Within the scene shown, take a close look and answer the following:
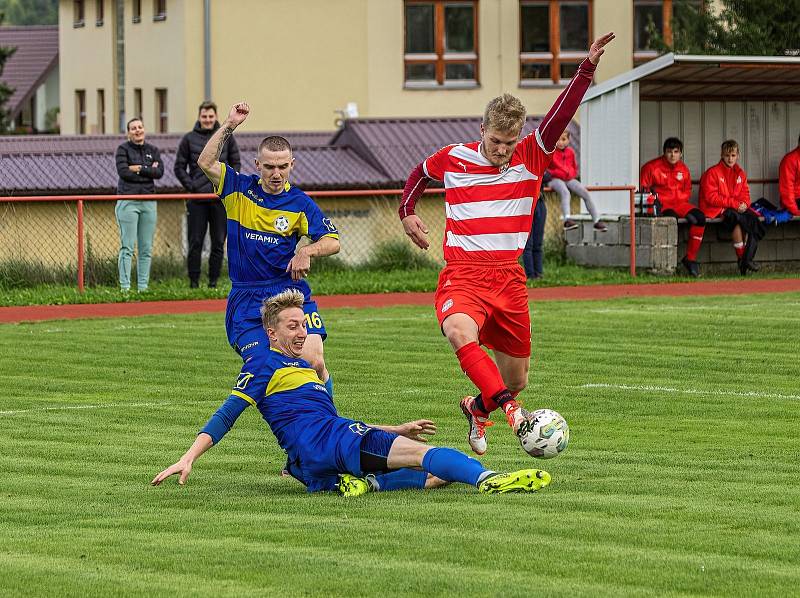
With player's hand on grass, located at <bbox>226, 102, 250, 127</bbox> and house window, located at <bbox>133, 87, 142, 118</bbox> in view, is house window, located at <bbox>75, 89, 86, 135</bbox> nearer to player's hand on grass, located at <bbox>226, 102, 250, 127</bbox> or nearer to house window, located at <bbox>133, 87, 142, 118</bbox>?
house window, located at <bbox>133, 87, 142, 118</bbox>

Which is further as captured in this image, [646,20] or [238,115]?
[646,20]

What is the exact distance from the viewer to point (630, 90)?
25.9 metres

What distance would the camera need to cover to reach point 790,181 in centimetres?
2670

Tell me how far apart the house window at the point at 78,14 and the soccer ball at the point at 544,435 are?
155 ft

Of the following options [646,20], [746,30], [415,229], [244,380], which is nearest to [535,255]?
[746,30]

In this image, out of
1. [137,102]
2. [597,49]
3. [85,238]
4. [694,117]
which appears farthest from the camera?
[137,102]

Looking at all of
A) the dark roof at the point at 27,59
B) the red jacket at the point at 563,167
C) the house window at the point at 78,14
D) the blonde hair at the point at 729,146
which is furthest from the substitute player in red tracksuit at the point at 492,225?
the dark roof at the point at 27,59

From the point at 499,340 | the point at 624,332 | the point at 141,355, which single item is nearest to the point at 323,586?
the point at 499,340

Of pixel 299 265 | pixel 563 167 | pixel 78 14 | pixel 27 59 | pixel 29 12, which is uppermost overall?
pixel 29 12

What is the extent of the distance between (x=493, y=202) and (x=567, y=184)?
15302 millimetres

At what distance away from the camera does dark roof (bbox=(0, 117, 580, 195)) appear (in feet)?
90.8

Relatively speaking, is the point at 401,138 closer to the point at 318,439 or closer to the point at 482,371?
the point at 482,371

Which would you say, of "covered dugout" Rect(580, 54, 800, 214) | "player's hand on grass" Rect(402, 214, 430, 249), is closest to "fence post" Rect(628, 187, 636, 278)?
"covered dugout" Rect(580, 54, 800, 214)

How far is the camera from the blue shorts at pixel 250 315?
10.2m
